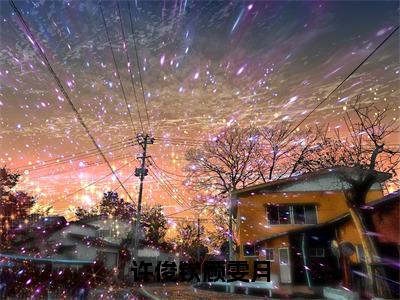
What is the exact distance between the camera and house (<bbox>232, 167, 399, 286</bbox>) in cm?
1717

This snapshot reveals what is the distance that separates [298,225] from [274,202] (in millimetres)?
1855

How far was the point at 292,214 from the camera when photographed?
21.1 m

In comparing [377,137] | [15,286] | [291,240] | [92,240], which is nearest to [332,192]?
[291,240]

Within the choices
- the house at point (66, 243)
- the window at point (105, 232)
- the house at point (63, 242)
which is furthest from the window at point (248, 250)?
the window at point (105, 232)

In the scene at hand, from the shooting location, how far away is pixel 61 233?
3138 centimetres

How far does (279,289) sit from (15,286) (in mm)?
11382

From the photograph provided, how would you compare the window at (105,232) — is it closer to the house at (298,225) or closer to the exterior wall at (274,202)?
the house at (298,225)

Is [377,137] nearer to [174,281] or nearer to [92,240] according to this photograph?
[92,240]

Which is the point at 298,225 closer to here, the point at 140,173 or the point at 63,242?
the point at 140,173

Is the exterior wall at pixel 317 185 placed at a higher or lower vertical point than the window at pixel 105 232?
higher

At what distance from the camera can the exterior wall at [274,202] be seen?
1948 centimetres

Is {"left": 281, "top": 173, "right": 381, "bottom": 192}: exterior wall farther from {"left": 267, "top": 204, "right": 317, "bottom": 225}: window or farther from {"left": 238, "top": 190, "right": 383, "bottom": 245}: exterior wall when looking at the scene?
{"left": 267, "top": 204, "right": 317, "bottom": 225}: window

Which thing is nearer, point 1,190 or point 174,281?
point 1,190

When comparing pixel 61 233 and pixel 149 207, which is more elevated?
pixel 149 207
